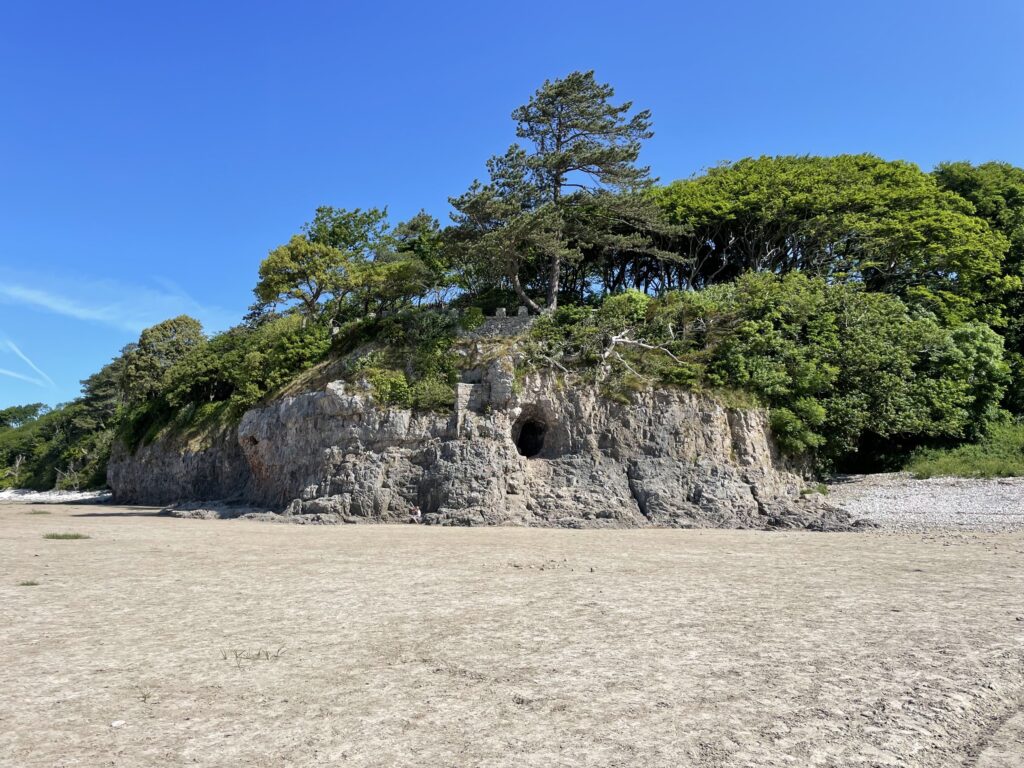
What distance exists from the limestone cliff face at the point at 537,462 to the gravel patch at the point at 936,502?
1.56 metres

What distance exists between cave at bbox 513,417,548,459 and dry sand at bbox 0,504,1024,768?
606 inches

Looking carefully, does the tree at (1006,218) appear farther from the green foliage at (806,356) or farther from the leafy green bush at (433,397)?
the leafy green bush at (433,397)

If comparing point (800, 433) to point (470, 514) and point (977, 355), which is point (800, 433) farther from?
point (470, 514)

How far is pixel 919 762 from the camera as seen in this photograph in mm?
4293

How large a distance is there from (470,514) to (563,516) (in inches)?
133

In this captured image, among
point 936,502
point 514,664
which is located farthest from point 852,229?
point 514,664

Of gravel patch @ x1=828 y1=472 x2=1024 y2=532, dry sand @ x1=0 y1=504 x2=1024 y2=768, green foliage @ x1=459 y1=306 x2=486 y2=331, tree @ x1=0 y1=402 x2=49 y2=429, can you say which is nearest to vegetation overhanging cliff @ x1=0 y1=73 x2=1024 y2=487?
green foliage @ x1=459 y1=306 x2=486 y2=331

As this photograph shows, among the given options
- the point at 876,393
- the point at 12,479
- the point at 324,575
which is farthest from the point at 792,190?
the point at 12,479

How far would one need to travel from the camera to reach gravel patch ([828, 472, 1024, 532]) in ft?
62.5

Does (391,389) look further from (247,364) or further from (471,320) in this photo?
(247,364)

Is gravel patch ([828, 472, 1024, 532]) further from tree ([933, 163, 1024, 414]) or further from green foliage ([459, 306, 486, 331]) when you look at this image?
green foliage ([459, 306, 486, 331])

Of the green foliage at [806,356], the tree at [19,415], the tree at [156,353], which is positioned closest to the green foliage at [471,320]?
the green foliage at [806,356]

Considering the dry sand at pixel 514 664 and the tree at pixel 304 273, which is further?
the tree at pixel 304 273

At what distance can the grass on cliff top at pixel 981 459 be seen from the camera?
24.5m
